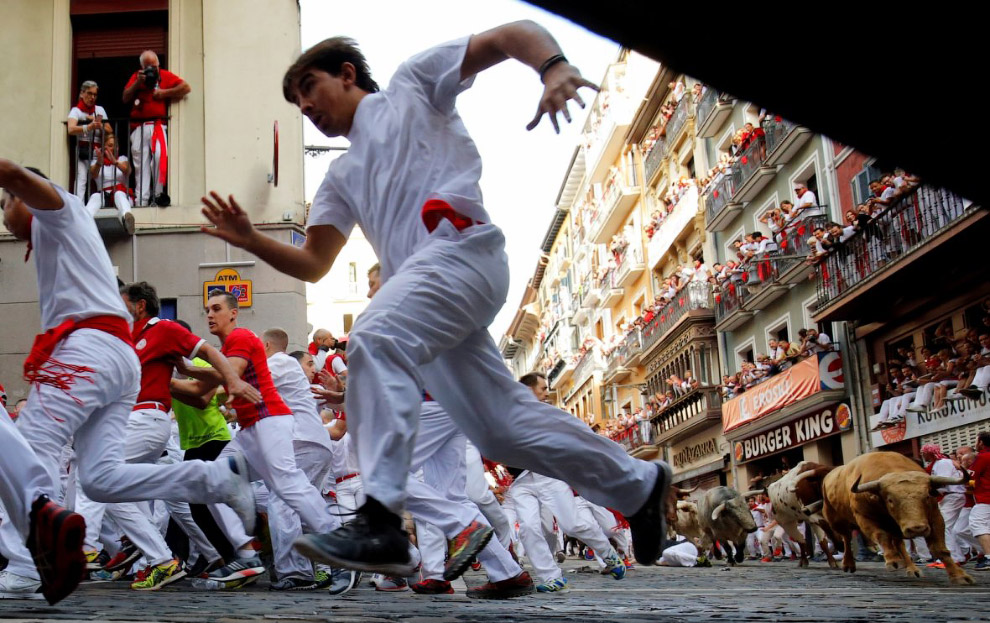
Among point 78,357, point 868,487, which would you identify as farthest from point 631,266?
point 78,357

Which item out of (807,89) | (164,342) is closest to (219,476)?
(164,342)

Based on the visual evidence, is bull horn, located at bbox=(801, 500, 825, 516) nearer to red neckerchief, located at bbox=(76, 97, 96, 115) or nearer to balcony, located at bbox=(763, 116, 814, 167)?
red neckerchief, located at bbox=(76, 97, 96, 115)

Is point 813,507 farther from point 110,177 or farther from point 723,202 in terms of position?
point 723,202

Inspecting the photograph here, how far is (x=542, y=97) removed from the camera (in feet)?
11.8

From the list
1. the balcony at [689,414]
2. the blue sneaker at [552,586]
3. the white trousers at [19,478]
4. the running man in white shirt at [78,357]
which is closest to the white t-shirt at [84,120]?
the blue sneaker at [552,586]

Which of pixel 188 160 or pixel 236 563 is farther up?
pixel 188 160

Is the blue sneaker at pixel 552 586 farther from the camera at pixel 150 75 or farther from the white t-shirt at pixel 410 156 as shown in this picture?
the camera at pixel 150 75

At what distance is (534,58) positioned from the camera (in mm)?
3711

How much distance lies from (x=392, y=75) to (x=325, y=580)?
16.1ft

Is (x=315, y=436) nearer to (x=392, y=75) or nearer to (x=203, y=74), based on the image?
(x=392, y=75)

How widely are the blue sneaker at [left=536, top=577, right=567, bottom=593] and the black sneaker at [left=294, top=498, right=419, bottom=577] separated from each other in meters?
4.94

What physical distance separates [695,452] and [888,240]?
20326 mm

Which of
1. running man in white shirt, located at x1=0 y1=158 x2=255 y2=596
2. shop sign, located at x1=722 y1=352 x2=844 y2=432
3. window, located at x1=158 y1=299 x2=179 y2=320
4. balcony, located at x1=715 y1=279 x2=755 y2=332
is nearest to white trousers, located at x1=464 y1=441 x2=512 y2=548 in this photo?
running man in white shirt, located at x1=0 y1=158 x2=255 y2=596

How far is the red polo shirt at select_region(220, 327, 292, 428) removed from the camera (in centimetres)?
775
